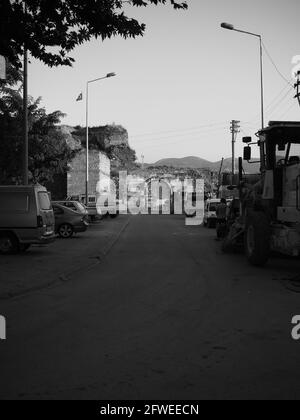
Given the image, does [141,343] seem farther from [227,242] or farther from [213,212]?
[213,212]

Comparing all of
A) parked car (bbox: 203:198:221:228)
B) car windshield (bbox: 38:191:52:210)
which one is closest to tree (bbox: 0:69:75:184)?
parked car (bbox: 203:198:221:228)

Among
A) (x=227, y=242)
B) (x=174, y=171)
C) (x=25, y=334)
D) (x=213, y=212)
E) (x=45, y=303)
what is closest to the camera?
(x=25, y=334)

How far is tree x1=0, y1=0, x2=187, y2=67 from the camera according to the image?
30.2ft

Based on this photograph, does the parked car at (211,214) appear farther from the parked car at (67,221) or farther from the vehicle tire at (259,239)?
the vehicle tire at (259,239)

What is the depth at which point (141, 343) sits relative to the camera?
6062mm

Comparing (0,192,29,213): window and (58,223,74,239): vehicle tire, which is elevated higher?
(0,192,29,213): window

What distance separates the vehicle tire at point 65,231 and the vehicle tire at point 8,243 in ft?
22.9

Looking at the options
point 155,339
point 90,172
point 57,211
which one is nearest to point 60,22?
point 155,339

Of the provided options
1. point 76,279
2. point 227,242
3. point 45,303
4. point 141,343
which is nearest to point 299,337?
point 141,343

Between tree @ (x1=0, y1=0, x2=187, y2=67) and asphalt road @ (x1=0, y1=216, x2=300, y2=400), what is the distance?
15.5 ft

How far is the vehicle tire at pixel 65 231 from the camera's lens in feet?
74.0

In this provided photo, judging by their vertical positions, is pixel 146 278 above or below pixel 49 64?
below

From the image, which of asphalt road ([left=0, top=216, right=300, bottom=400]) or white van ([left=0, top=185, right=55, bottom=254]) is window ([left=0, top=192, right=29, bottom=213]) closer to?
white van ([left=0, top=185, right=55, bottom=254])
